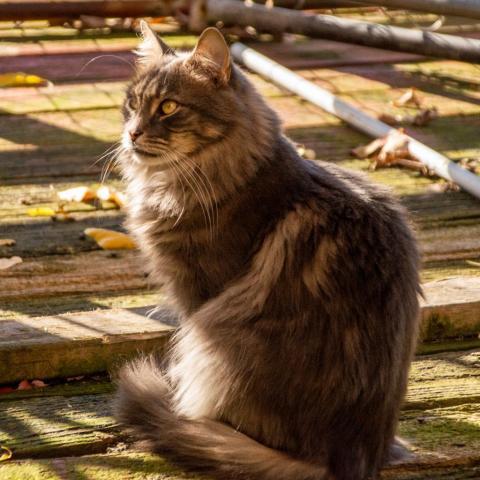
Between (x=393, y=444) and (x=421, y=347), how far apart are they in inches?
22.8

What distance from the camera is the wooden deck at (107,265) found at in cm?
241

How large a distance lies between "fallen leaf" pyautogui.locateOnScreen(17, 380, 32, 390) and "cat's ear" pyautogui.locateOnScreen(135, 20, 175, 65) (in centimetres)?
93

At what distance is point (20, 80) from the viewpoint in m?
4.86

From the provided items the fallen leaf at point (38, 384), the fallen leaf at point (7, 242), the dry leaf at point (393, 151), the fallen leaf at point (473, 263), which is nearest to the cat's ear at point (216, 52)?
the fallen leaf at point (38, 384)

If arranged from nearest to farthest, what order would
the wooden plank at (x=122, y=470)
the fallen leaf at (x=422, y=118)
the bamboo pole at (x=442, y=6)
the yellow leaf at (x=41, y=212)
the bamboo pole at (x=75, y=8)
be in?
the wooden plank at (x=122, y=470), the yellow leaf at (x=41, y=212), the bamboo pole at (x=442, y=6), the fallen leaf at (x=422, y=118), the bamboo pole at (x=75, y=8)

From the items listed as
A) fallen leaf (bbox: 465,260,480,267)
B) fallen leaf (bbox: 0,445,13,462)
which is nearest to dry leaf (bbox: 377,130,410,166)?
fallen leaf (bbox: 465,260,480,267)

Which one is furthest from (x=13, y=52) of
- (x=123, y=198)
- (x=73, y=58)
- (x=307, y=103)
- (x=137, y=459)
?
(x=137, y=459)

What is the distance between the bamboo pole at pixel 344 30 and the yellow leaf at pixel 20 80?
1.15 m

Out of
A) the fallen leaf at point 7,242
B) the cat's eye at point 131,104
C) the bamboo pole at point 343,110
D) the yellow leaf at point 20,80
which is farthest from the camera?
the yellow leaf at point 20,80

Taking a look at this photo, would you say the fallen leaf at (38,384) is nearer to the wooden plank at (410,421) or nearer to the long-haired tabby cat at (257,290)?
the wooden plank at (410,421)

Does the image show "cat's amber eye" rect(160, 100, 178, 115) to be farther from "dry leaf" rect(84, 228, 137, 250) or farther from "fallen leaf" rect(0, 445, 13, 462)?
"fallen leaf" rect(0, 445, 13, 462)

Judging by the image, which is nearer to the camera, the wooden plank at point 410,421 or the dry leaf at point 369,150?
the wooden plank at point 410,421

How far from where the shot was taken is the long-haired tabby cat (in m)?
2.29

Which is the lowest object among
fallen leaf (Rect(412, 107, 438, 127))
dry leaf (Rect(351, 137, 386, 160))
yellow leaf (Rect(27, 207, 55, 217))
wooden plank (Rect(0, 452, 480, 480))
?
wooden plank (Rect(0, 452, 480, 480))
